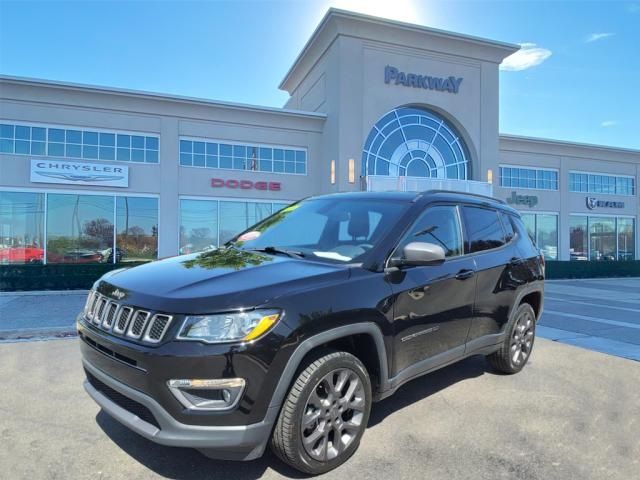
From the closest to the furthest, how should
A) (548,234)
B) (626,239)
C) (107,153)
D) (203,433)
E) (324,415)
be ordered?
1. (203,433)
2. (324,415)
3. (107,153)
4. (548,234)
5. (626,239)

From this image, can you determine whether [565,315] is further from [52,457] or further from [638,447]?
[52,457]

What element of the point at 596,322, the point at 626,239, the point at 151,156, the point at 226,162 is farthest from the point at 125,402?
the point at 626,239

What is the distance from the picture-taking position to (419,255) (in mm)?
3117

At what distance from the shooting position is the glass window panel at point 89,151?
58.9ft

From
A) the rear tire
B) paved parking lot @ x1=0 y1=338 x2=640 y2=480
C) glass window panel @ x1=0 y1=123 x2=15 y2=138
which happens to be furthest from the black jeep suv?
glass window panel @ x1=0 y1=123 x2=15 y2=138

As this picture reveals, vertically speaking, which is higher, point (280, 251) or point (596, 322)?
point (280, 251)

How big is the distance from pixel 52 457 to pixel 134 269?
1.33 metres

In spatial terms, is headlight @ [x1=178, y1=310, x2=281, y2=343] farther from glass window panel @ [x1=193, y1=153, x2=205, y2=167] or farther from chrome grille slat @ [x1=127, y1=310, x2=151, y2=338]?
glass window panel @ [x1=193, y1=153, x2=205, y2=167]

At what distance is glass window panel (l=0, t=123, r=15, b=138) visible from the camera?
17047 mm

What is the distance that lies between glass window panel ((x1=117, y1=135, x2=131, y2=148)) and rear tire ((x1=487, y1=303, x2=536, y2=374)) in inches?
698

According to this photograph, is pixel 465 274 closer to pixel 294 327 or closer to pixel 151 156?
pixel 294 327

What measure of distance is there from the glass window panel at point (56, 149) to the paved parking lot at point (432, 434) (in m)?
15.2

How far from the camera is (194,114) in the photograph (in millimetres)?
19594

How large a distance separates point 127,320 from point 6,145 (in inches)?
729
